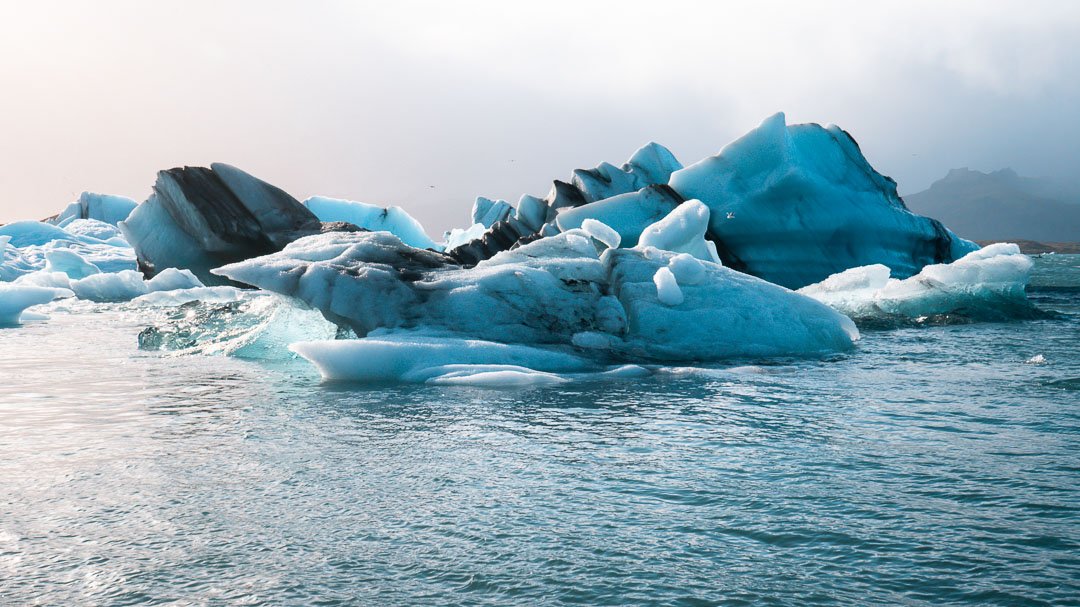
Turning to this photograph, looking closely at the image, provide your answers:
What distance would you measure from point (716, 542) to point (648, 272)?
24.8 feet

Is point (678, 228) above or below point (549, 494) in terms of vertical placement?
above

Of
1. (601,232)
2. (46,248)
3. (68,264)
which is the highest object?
(46,248)

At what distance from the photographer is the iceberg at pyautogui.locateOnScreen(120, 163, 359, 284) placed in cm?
2019

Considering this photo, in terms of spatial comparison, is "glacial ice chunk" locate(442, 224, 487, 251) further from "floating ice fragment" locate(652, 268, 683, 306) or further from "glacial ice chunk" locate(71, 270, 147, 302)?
"floating ice fragment" locate(652, 268, 683, 306)

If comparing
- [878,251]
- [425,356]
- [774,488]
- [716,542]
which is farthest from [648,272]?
[878,251]

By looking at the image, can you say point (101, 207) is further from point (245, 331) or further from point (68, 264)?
point (245, 331)

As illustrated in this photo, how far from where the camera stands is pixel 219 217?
20156 millimetres

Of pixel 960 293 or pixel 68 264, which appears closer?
pixel 960 293

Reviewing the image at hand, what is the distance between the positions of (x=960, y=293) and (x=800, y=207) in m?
4.40

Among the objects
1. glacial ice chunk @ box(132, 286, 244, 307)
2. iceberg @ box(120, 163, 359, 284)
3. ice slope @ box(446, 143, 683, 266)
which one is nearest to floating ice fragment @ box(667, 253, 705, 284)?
ice slope @ box(446, 143, 683, 266)

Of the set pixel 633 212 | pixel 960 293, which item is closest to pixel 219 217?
pixel 633 212

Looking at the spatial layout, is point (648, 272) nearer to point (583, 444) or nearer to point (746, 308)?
point (746, 308)

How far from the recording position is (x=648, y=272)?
11023mm

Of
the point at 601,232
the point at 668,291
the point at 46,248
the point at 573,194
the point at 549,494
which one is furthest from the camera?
the point at 46,248
